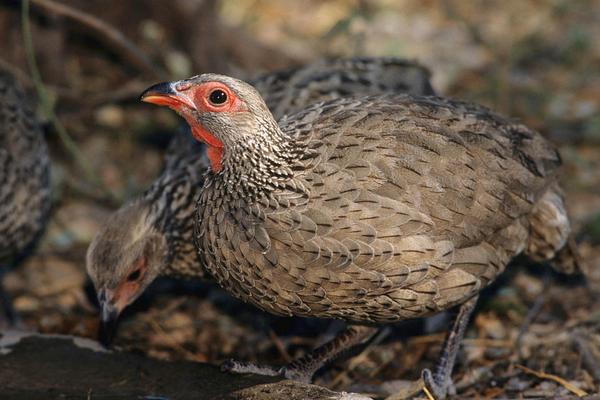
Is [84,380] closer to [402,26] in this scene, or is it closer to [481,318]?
[481,318]

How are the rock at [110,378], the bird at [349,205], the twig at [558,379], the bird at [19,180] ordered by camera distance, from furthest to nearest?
the bird at [19,180]
the twig at [558,379]
the rock at [110,378]
the bird at [349,205]

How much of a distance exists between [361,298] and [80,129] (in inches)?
155

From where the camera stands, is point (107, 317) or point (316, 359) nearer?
point (316, 359)

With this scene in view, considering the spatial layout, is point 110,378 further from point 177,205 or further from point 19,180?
point 19,180

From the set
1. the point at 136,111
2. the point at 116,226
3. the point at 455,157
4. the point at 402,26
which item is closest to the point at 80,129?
the point at 136,111

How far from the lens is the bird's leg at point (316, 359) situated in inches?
182

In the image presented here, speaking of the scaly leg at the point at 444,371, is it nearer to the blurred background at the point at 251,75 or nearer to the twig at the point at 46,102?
the blurred background at the point at 251,75

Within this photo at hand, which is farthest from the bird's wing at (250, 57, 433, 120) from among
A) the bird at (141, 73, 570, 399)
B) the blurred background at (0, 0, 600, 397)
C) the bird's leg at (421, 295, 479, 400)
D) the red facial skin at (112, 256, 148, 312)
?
the bird's leg at (421, 295, 479, 400)

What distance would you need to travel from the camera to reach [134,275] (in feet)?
16.7

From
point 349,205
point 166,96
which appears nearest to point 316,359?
point 349,205

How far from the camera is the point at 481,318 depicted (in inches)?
224

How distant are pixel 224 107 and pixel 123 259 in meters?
1.17

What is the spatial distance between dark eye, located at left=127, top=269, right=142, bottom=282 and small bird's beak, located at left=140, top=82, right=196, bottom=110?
3.79ft

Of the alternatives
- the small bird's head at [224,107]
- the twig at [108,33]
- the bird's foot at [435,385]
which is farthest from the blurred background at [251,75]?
the small bird's head at [224,107]
